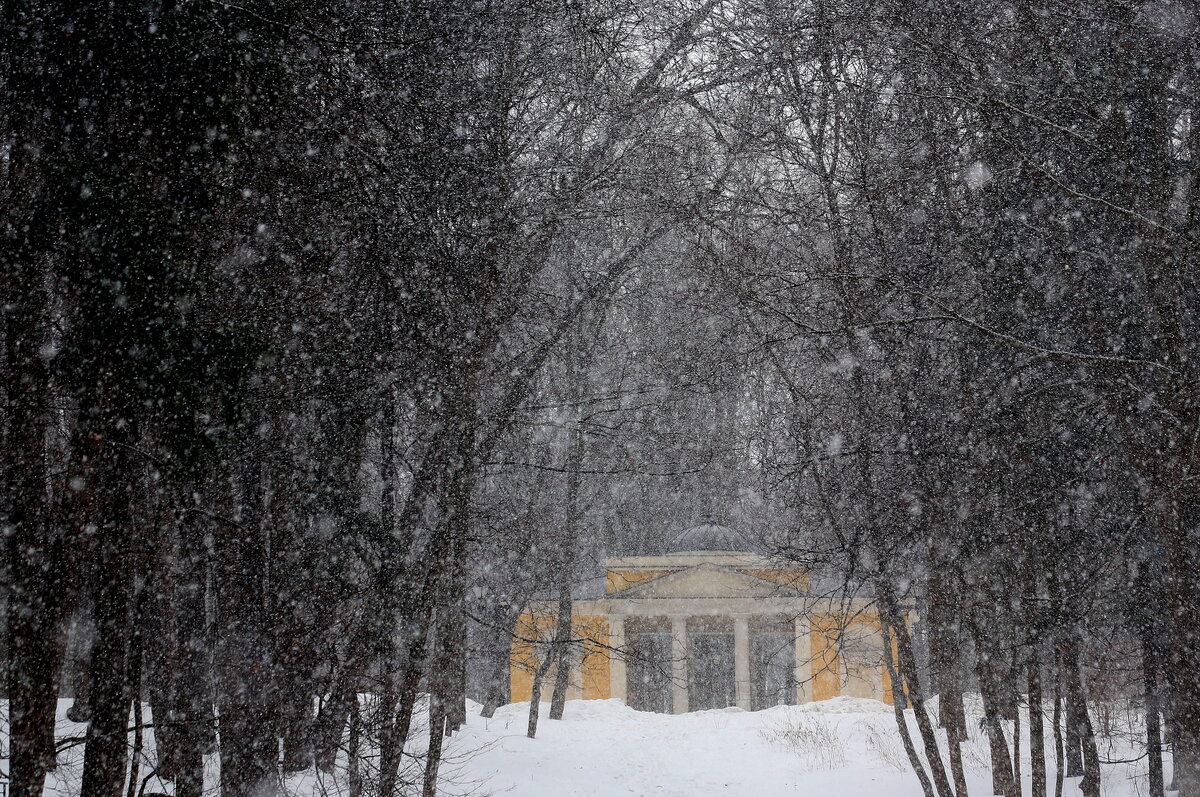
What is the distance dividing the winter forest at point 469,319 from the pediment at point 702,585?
19289 millimetres

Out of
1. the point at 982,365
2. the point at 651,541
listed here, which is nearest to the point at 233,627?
the point at 982,365

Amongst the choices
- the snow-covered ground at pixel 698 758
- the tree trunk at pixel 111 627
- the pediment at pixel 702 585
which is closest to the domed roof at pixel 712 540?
the pediment at pixel 702 585

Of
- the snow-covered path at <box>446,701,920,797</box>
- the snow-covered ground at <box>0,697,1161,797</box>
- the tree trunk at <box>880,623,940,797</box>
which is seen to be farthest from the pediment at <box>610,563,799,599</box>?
the tree trunk at <box>880,623,940,797</box>

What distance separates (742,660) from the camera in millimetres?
28906

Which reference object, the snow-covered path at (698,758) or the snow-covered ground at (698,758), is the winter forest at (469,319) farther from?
the snow-covered path at (698,758)

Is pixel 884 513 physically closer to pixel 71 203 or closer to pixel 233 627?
pixel 233 627

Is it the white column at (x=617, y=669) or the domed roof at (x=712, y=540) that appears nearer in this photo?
the white column at (x=617, y=669)

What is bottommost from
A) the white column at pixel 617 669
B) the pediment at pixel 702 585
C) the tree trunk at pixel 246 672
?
the white column at pixel 617 669

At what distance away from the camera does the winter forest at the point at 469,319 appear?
187 inches

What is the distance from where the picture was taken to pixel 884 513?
273 inches

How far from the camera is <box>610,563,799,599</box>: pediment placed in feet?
89.7

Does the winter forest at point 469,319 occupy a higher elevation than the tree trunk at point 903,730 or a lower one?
higher

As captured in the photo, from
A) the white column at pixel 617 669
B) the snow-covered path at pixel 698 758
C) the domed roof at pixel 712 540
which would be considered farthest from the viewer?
the domed roof at pixel 712 540

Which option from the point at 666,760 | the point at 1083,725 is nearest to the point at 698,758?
the point at 666,760
